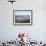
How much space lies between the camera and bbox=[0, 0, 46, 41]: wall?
4922mm

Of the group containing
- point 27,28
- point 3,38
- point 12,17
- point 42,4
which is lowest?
point 3,38

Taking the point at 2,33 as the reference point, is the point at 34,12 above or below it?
above

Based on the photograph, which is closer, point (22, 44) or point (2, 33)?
point (22, 44)

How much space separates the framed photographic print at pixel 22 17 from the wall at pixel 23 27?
0.39 ft

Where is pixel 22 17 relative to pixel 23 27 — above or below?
above

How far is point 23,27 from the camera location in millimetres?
4941

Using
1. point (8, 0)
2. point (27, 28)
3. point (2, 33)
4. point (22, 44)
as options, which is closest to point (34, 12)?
point (27, 28)

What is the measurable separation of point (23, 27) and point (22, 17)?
39cm

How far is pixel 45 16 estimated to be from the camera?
16.3 ft

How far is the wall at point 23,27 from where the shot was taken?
492 centimetres

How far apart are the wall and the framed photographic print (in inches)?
4.7

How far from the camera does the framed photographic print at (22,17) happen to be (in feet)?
16.1

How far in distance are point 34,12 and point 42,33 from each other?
875 mm

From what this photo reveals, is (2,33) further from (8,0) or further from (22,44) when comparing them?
(22,44)
